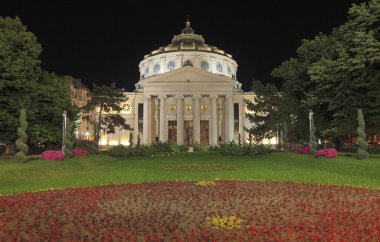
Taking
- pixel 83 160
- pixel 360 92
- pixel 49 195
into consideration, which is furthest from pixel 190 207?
pixel 360 92

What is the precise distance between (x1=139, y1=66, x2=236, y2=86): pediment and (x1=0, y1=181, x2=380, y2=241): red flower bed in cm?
5052

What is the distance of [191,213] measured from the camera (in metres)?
9.93

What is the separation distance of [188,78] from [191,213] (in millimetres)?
55748

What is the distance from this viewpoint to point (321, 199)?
39.7 ft

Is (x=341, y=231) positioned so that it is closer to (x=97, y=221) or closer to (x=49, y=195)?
(x=97, y=221)

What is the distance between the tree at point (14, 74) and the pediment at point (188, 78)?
105 feet

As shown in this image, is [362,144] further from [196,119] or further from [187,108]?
[187,108]

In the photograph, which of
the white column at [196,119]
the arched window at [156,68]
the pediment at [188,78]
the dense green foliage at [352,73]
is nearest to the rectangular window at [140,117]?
the arched window at [156,68]

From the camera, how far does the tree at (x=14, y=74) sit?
3038cm

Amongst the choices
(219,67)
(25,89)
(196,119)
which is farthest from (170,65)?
(25,89)

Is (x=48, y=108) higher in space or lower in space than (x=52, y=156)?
higher

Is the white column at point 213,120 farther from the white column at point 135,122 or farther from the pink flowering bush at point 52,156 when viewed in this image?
the pink flowering bush at point 52,156

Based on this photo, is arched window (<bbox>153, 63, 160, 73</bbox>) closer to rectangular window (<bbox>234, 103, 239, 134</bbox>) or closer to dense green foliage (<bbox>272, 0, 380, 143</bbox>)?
rectangular window (<bbox>234, 103, 239, 134</bbox>)

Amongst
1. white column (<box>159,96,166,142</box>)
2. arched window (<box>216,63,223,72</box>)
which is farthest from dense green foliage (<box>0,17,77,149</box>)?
arched window (<box>216,63,223,72</box>)
